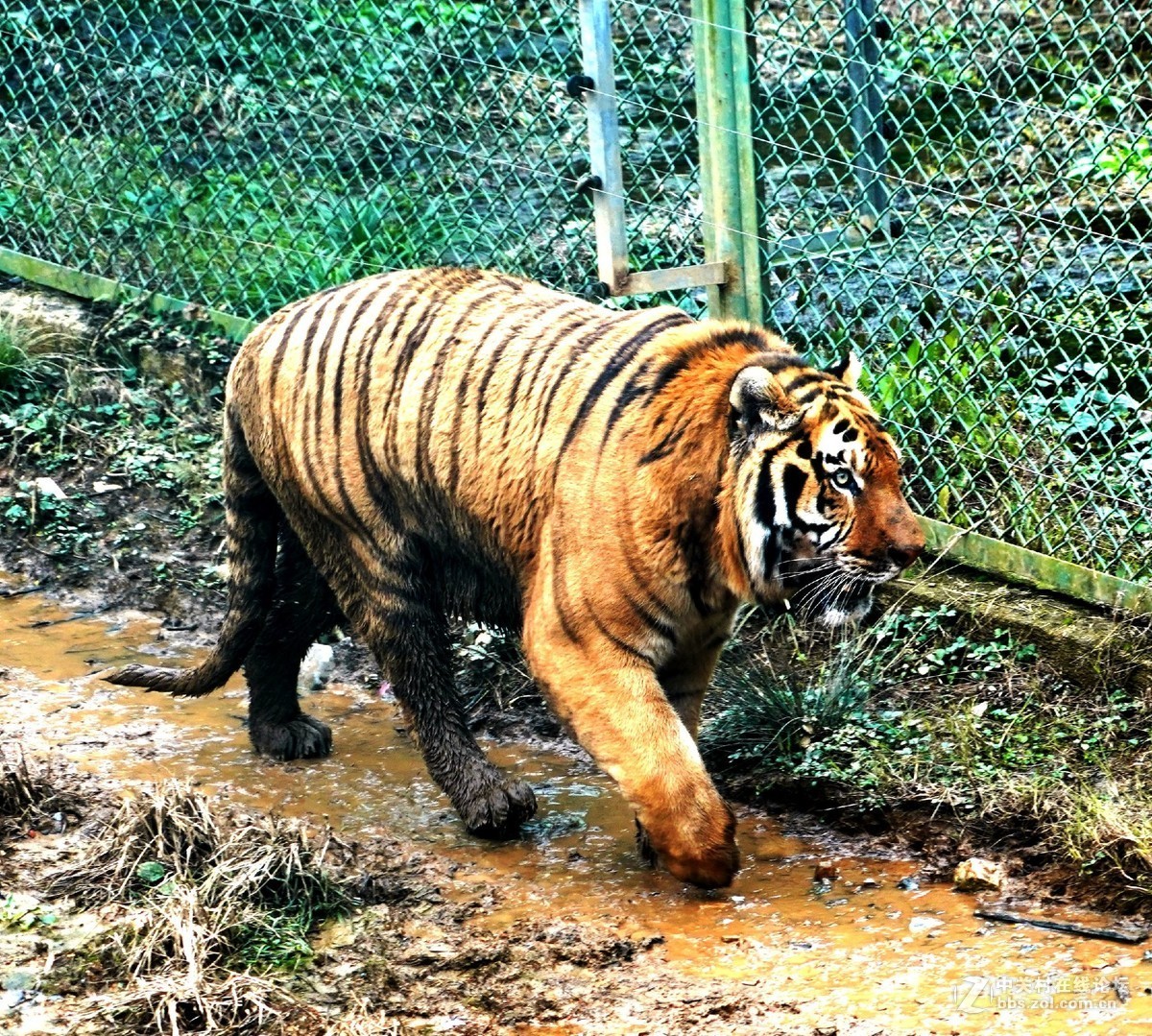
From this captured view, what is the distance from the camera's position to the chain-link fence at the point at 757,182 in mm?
5312

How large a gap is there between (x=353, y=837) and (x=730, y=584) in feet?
4.46

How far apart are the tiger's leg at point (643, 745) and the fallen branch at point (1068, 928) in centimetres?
66

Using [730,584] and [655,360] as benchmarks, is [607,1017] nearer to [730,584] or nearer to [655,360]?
[730,584]

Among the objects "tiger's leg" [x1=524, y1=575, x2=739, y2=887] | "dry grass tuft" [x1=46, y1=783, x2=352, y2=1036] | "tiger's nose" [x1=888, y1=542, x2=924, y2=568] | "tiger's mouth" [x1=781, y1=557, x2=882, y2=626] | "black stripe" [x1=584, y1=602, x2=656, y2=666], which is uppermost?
"tiger's nose" [x1=888, y1=542, x2=924, y2=568]

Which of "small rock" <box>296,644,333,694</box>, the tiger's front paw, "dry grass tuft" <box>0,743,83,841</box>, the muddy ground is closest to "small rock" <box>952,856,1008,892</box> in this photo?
the muddy ground

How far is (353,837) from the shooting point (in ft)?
15.2

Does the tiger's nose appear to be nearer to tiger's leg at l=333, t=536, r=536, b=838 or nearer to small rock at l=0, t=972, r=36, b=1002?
tiger's leg at l=333, t=536, r=536, b=838

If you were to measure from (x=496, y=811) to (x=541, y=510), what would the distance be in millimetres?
888

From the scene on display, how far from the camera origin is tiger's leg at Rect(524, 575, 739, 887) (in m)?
4.06

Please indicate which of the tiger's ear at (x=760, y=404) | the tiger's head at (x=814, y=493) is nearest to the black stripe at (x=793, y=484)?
the tiger's head at (x=814, y=493)

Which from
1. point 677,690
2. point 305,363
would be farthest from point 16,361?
point 677,690

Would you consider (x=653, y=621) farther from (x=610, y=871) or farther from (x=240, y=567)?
(x=240, y=567)

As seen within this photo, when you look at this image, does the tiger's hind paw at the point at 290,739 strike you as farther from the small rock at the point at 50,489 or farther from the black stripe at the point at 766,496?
the small rock at the point at 50,489

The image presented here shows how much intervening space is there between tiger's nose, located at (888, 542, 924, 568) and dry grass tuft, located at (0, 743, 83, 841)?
2.41m
